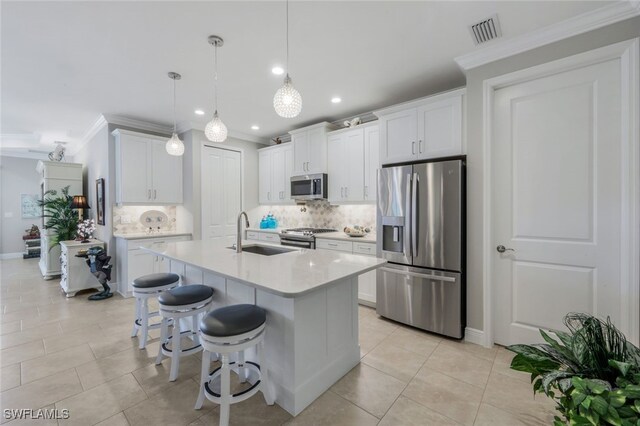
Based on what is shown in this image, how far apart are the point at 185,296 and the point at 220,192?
10.5 feet

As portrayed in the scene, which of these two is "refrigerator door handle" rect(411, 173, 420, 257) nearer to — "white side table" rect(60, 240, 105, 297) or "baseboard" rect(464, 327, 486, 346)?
"baseboard" rect(464, 327, 486, 346)

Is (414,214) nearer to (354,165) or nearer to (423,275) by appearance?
(423,275)

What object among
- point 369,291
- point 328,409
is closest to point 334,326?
point 328,409

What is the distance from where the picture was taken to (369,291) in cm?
367

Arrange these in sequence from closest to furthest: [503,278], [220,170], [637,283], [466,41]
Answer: [637,283], [466,41], [503,278], [220,170]

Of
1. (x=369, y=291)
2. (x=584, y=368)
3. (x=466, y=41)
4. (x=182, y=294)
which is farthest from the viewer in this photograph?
(x=369, y=291)

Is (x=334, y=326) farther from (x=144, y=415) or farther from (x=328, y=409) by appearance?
(x=144, y=415)

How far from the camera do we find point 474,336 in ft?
8.89

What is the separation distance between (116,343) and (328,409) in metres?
2.33

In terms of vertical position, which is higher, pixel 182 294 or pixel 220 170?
pixel 220 170

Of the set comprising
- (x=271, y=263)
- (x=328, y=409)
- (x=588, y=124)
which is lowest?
(x=328, y=409)

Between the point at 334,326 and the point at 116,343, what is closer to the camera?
the point at 334,326

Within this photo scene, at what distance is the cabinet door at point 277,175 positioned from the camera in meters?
5.18

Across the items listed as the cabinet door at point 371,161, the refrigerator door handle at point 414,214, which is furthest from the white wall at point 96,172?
the refrigerator door handle at point 414,214
